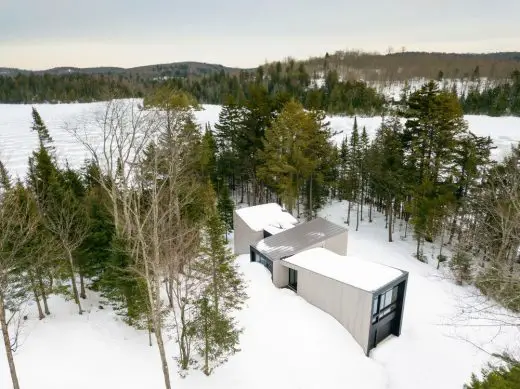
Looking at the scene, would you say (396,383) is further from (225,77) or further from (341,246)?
(225,77)

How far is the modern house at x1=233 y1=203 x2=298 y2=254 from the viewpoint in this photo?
21328 millimetres

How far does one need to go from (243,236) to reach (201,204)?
3.53 m

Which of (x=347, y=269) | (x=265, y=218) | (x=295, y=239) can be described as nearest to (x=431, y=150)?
(x=295, y=239)

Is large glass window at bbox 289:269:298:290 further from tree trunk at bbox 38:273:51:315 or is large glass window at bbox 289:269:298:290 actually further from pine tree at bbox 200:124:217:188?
pine tree at bbox 200:124:217:188

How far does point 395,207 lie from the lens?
30.5 meters

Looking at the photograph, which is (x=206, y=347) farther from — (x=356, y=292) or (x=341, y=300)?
(x=356, y=292)

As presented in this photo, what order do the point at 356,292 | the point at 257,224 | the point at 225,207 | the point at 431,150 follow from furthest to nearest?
the point at 225,207, the point at 431,150, the point at 257,224, the point at 356,292

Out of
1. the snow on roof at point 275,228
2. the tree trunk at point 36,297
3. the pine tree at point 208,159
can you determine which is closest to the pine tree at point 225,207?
the pine tree at point 208,159

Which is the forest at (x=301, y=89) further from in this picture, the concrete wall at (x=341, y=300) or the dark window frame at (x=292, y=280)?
the concrete wall at (x=341, y=300)

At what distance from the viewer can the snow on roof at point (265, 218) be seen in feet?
71.3

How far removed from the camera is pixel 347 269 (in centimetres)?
1586

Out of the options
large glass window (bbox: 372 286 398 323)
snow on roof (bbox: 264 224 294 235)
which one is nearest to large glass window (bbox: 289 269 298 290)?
snow on roof (bbox: 264 224 294 235)

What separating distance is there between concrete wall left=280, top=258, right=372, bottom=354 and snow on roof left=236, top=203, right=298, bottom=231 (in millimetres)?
5221

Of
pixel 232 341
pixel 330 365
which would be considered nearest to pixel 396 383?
pixel 330 365
